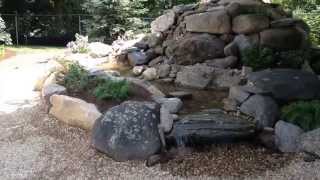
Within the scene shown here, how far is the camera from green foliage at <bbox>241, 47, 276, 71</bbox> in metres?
7.39

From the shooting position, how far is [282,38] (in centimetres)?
783

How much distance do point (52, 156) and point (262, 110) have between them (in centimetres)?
264

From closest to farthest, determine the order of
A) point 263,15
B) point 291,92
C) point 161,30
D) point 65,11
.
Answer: point 291,92 < point 263,15 < point 161,30 < point 65,11

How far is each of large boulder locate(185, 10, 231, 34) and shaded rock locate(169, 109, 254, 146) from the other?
278cm

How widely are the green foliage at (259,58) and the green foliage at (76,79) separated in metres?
2.54

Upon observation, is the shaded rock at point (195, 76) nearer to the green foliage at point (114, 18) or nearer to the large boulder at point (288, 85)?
the large boulder at point (288, 85)

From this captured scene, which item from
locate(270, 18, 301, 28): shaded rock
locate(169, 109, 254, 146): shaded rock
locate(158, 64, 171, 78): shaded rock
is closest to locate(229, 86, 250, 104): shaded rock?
locate(169, 109, 254, 146): shaded rock

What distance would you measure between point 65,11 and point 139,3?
14.0ft

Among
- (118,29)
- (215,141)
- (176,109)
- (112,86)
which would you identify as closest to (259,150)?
(215,141)

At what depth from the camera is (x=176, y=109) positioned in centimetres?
628

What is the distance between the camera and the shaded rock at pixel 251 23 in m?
7.97

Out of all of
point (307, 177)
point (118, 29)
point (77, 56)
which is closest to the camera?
point (307, 177)

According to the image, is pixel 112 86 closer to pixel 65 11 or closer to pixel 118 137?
pixel 118 137

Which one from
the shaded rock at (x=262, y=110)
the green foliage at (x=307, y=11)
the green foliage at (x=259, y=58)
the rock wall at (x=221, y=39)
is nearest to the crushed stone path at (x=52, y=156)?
the shaded rock at (x=262, y=110)
